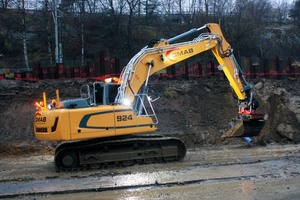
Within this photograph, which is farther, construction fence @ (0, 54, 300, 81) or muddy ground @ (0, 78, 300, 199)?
construction fence @ (0, 54, 300, 81)

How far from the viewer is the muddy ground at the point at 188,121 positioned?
1266 cm

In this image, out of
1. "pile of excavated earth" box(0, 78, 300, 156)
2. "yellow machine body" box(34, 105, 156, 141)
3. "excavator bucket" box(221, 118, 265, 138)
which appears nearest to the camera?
"yellow machine body" box(34, 105, 156, 141)

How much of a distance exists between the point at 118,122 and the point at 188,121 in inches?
303

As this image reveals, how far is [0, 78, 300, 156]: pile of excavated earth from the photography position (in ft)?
56.5

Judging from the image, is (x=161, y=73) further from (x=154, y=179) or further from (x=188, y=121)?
(x=154, y=179)

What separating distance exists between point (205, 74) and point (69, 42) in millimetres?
18132

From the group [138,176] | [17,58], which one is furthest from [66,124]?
[17,58]

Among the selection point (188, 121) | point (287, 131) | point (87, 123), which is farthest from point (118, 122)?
point (287, 131)

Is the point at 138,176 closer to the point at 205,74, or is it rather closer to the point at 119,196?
the point at 119,196

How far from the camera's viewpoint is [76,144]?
1212 cm

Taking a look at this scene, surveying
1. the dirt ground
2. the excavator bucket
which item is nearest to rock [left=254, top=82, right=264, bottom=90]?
the dirt ground

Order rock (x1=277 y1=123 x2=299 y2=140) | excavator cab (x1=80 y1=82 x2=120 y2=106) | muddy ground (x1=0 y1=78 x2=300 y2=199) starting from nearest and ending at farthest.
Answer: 1. excavator cab (x1=80 y1=82 x2=120 y2=106)
2. muddy ground (x1=0 y1=78 x2=300 y2=199)
3. rock (x1=277 y1=123 x2=299 y2=140)

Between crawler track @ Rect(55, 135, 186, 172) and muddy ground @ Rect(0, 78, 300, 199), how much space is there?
491 millimetres

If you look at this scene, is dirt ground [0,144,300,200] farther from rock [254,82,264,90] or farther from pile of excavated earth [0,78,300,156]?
rock [254,82,264,90]
